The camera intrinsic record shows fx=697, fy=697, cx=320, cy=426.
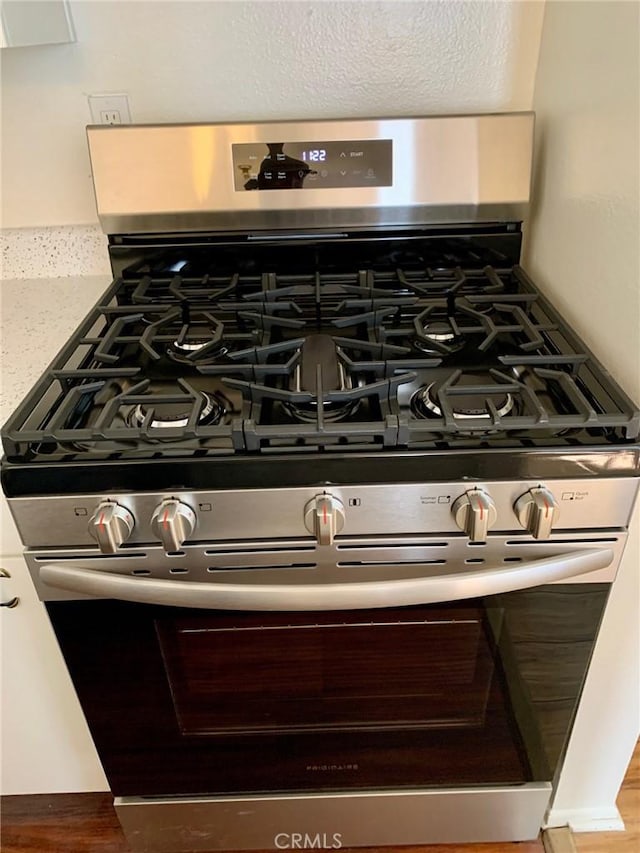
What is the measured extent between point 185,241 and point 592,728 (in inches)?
40.9

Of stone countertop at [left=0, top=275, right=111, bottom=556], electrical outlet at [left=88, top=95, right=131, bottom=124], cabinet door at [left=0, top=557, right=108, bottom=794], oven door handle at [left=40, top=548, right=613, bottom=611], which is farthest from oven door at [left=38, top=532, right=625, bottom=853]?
electrical outlet at [left=88, top=95, right=131, bottom=124]

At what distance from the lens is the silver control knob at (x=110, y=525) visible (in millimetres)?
774

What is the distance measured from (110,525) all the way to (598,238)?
2.37 ft

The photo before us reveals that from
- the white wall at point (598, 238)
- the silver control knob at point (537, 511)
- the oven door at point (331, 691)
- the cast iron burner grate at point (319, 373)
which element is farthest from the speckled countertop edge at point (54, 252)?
the silver control knob at point (537, 511)

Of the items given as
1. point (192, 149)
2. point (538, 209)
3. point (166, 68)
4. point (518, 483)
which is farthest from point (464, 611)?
point (166, 68)

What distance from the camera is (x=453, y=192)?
117 cm

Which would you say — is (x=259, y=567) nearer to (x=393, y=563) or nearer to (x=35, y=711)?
(x=393, y=563)

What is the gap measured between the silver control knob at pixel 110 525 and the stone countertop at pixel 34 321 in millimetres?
210

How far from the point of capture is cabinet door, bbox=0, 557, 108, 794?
1.01 m

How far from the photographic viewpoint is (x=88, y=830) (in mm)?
1300

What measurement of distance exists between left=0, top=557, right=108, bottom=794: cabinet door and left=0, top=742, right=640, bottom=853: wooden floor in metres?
0.11

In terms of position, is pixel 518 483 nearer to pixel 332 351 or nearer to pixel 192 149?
pixel 332 351

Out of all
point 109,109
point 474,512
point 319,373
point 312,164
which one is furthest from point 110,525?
point 109,109

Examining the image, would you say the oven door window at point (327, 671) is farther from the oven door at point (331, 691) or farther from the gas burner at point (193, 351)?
the gas burner at point (193, 351)
